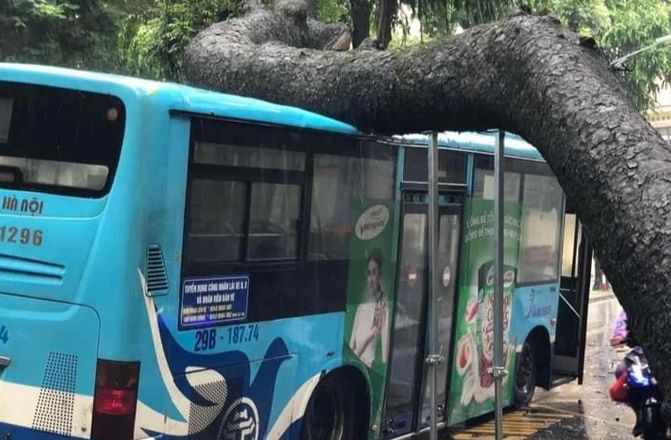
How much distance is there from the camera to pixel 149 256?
4.52 m

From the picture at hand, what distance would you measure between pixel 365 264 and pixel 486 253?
6.06ft

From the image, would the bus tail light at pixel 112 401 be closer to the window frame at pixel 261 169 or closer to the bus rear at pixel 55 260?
the bus rear at pixel 55 260

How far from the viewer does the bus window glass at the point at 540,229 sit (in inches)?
336

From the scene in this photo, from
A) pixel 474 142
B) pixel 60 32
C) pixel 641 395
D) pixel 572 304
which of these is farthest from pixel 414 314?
pixel 60 32

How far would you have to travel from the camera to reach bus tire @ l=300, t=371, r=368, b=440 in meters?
6.15

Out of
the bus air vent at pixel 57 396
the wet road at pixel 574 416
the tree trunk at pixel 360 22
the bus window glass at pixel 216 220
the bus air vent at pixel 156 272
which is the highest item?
the tree trunk at pixel 360 22

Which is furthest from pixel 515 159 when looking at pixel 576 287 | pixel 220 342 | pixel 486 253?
pixel 220 342

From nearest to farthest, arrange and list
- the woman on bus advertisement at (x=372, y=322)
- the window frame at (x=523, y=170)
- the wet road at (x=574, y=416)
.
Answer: the woman on bus advertisement at (x=372, y=322) → the window frame at (x=523, y=170) → the wet road at (x=574, y=416)

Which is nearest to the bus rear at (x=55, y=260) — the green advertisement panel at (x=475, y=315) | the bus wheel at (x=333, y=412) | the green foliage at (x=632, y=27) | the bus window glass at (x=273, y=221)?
the bus window glass at (x=273, y=221)

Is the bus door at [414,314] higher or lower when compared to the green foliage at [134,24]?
lower

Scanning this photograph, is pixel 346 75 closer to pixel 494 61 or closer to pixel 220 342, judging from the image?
pixel 494 61

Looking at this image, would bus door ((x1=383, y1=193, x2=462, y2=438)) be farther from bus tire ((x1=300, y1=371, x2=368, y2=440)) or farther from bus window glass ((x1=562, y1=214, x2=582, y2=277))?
bus window glass ((x1=562, y1=214, x2=582, y2=277))

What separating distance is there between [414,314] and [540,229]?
252cm

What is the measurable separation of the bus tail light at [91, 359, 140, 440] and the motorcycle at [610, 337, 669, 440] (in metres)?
4.19
